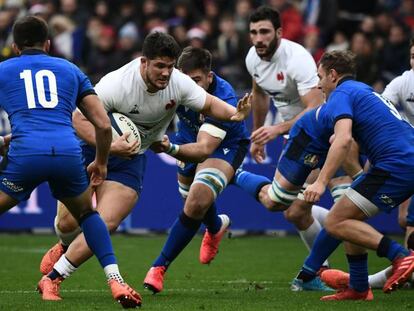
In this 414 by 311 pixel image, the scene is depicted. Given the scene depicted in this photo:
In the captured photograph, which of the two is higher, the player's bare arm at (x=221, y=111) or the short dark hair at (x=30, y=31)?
the short dark hair at (x=30, y=31)

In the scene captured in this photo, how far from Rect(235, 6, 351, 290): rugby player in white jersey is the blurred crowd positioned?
5012mm

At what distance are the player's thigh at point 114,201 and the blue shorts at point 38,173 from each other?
3.18 ft

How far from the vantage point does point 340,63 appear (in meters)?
9.48

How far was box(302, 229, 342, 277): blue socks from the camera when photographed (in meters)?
10.2

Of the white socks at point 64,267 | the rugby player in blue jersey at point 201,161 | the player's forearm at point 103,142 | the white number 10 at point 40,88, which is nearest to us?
the white number 10 at point 40,88

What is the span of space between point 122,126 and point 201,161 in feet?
3.22

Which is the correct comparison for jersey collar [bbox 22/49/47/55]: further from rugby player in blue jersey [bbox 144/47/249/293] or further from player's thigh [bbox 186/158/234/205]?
player's thigh [bbox 186/158/234/205]

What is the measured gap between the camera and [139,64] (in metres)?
9.81

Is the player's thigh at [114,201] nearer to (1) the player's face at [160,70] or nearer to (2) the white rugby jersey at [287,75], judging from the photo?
(1) the player's face at [160,70]

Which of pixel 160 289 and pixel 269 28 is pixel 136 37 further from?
pixel 160 289

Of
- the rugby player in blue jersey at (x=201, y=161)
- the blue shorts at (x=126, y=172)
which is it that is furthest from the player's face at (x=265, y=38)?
the blue shorts at (x=126, y=172)

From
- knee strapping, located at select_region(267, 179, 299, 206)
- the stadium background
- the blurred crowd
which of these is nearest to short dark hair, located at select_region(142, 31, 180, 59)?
knee strapping, located at select_region(267, 179, 299, 206)

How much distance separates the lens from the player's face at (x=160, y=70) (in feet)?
30.8

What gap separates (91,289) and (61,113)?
2508mm
